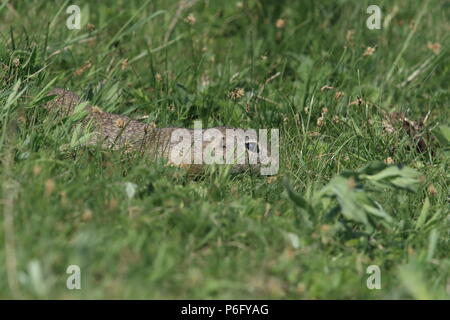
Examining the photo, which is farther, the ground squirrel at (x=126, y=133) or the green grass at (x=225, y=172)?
the ground squirrel at (x=126, y=133)

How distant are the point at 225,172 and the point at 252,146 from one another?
68cm

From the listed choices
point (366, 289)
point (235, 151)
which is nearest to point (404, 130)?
point (235, 151)

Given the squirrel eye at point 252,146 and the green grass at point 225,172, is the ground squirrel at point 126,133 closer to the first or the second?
the squirrel eye at point 252,146

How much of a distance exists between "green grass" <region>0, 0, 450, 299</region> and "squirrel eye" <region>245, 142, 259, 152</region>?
0.16m

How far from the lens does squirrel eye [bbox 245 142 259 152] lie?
15.1 ft

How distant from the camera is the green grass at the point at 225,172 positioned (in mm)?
3051

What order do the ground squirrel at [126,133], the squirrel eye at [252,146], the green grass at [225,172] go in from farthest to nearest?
the squirrel eye at [252,146]
the ground squirrel at [126,133]
the green grass at [225,172]

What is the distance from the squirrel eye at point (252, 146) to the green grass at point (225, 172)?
0.52 ft

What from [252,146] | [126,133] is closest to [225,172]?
[252,146]

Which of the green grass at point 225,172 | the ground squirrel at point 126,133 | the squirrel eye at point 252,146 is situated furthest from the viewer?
the squirrel eye at point 252,146

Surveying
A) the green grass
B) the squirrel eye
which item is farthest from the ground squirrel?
the green grass

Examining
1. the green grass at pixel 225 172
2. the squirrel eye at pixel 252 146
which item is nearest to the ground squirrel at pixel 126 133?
the squirrel eye at pixel 252 146

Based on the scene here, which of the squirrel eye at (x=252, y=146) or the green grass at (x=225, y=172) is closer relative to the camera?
the green grass at (x=225, y=172)

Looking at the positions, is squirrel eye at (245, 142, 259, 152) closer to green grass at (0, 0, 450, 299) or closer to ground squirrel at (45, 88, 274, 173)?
ground squirrel at (45, 88, 274, 173)
